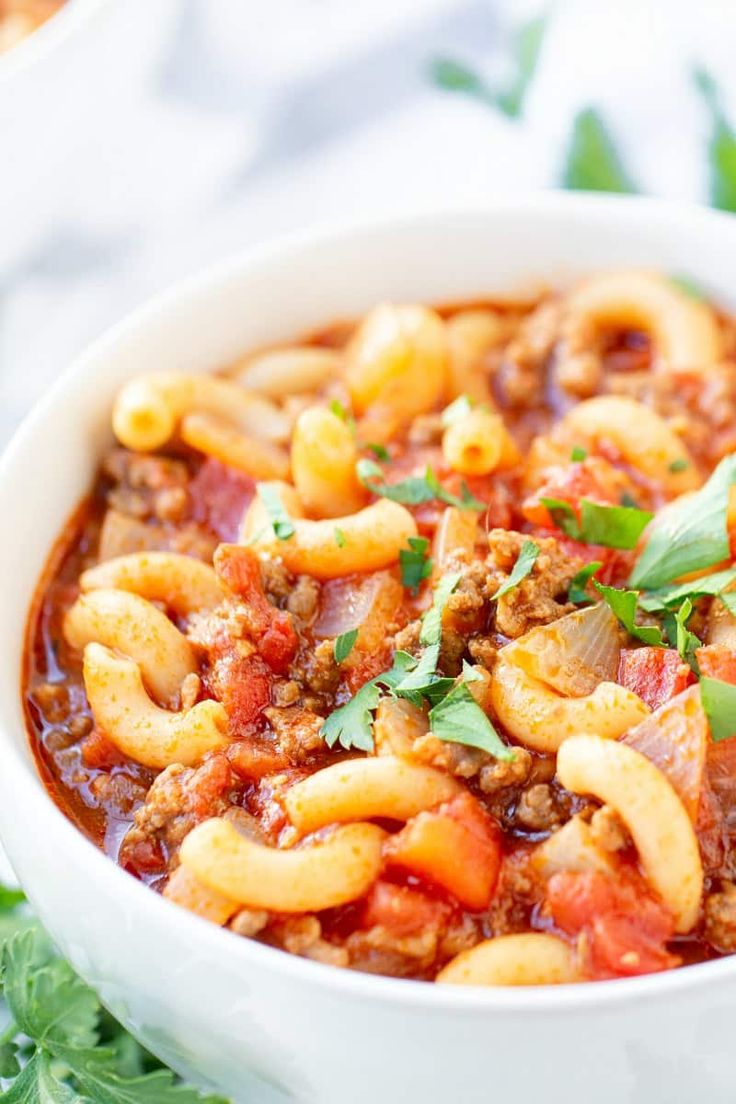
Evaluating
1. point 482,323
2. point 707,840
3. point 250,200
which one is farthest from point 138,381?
point 250,200

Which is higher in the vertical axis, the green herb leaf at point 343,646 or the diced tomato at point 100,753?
the diced tomato at point 100,753

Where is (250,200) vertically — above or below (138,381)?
below

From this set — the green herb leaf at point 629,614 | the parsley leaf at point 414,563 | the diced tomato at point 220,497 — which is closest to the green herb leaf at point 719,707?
the green herb leaf at point 629,614

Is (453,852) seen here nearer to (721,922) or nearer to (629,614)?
(721,922)

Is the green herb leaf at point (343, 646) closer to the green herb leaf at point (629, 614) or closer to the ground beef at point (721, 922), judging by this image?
the green herb leaf at point (629, 614)

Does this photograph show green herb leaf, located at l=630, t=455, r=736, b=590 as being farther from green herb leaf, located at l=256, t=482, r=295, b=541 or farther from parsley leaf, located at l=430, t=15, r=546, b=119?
parsley leaf, located at l=430, t=15, r=546, b=119

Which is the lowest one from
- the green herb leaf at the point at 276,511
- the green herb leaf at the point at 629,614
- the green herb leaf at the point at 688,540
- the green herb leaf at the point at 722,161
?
the green herb leaf at the point at 722,161

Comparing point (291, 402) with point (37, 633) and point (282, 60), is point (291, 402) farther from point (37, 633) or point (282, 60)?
point (282, 60)
